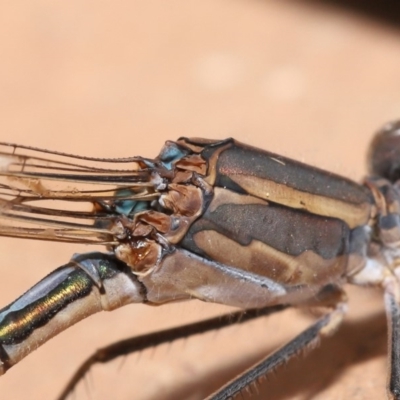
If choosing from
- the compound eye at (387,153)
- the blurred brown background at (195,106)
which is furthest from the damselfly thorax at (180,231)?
the compound eye at (387,153)

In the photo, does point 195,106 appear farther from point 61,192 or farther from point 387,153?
point 61,192

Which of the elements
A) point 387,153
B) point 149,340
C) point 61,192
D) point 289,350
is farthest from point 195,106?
point 61,192

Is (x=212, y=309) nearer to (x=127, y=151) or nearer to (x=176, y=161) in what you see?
(x=176, y=161)

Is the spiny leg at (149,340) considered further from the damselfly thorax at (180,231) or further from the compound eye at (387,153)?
the compound eye at (387,153)

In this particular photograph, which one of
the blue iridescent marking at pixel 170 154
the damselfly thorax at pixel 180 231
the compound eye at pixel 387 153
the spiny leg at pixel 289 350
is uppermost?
the compound eye at pixel 387 153

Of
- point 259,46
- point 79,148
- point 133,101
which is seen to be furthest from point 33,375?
point 259,46

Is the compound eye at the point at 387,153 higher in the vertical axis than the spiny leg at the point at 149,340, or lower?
higher
